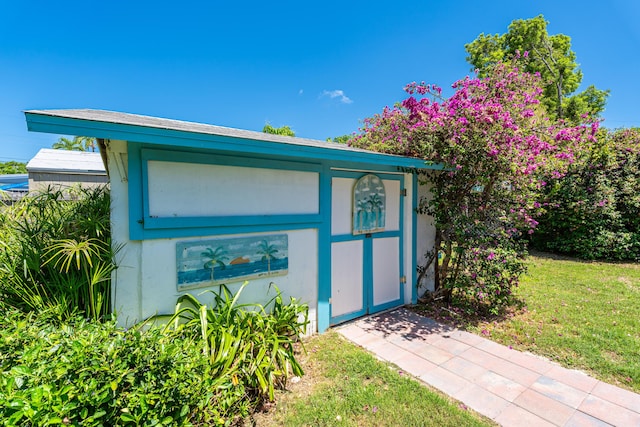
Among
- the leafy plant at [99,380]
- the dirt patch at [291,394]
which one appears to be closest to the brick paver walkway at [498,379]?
the dirt patch at [291,394]

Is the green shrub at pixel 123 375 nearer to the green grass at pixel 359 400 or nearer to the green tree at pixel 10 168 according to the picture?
the green grass at pixel 359 400

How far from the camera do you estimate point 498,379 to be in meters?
3.09

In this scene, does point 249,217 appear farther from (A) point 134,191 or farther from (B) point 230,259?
(A) point 134,191

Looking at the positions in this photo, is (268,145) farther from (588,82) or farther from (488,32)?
(588,82)

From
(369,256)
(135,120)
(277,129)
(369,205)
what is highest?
(277,129)

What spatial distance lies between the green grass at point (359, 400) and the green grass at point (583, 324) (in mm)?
1932

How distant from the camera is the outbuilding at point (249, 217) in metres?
2.69

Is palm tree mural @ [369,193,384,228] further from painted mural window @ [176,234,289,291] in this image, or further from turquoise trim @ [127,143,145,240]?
turquoise trim @ [127,143,145,240]

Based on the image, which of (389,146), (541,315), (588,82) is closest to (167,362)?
(389,146)

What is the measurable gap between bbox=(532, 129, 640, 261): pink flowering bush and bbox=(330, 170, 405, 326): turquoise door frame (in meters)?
6.52

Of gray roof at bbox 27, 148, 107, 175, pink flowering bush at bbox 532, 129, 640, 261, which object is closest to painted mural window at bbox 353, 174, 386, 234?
pink flowering bush at bbox 532, 129, 640, 261

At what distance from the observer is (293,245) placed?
384 centimetres

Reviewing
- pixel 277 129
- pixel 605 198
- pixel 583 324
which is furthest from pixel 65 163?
pixel 605 198

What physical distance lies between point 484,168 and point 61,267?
5532 millimetres
